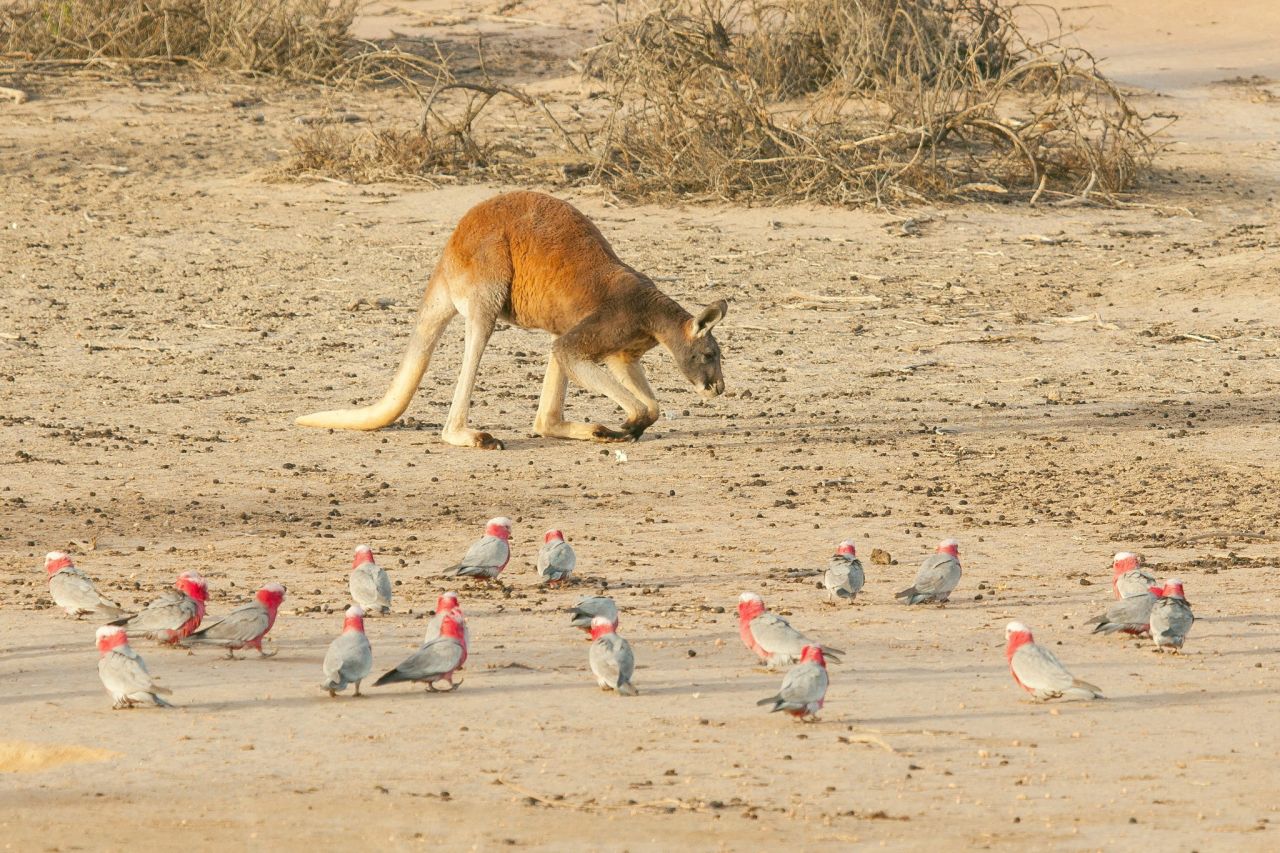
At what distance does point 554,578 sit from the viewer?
27.1 feet

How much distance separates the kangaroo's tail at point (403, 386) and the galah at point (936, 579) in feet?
14.0

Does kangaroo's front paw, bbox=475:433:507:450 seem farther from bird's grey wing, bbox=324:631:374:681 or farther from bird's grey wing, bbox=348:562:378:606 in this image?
bird's grey wing, bbox=324:631:374:681

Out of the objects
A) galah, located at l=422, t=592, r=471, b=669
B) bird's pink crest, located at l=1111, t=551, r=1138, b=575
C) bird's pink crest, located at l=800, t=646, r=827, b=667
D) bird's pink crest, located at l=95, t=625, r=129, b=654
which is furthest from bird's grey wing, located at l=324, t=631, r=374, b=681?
bird's pink crest, located at l=1111, t=551, r=1138, b=575

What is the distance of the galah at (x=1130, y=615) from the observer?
24.2 ft

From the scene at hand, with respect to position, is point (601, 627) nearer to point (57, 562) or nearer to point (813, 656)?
point (813, 656)

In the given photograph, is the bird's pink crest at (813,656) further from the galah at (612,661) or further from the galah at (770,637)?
the galah at (612,661)

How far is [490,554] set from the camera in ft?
26.7

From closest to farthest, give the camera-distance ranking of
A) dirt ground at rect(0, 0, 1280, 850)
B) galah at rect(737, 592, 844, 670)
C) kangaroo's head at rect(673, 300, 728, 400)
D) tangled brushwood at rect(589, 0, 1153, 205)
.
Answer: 1. dirt ground at rect(0, 0, 1280, 850)
2. galah at rect(737, 592, 844, 670)
3. kangaroo's head at rect(673, 300, 728, 400)
4. tangled brushwood at rect(589, 0, 1153, 205)

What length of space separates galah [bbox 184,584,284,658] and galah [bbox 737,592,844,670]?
166 cm

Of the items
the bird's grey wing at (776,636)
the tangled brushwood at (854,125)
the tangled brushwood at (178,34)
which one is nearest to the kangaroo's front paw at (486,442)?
the bird's grey wing at (776,636)

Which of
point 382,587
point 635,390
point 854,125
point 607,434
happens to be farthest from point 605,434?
point 854,125

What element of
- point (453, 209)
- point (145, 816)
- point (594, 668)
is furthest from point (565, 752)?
point (453, 209)

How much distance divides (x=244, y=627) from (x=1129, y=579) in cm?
325

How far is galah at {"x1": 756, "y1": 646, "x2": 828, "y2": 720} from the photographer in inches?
247
